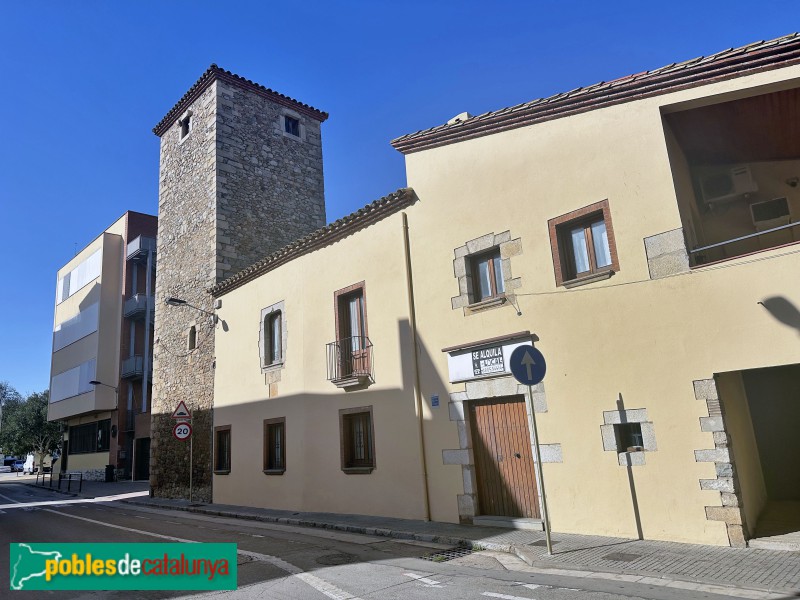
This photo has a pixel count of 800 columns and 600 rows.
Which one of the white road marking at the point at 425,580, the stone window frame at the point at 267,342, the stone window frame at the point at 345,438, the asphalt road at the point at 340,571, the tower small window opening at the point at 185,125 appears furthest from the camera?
the tower small window opening at the point at 185,125

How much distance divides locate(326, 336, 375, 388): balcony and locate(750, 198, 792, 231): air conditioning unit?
7536 mm

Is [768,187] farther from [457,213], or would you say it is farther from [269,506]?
[269,506]

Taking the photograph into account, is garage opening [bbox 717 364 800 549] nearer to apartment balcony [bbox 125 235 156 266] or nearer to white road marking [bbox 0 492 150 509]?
white road marking [bbox 0 492 150 509]

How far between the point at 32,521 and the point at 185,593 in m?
10.2

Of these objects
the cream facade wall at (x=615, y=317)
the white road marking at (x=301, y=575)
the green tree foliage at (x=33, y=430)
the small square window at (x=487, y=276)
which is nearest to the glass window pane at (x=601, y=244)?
the cream facade wall at (x=615, y=317)

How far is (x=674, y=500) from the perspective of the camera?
7.05 metres

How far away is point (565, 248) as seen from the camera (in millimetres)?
8766

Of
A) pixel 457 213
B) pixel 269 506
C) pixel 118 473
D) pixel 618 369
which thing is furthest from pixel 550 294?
pixel 118 473

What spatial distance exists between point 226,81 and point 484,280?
1459 centimetres

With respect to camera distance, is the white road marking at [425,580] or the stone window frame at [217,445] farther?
the stone window frame at [217,445]

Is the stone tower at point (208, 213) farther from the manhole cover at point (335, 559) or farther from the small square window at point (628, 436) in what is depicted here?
the small square window at point (628, 436)

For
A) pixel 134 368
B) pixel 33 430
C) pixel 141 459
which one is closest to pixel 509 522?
pixel 141 459

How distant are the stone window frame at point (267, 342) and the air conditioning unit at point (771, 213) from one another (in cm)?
1041

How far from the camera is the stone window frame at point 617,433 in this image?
7379mm
